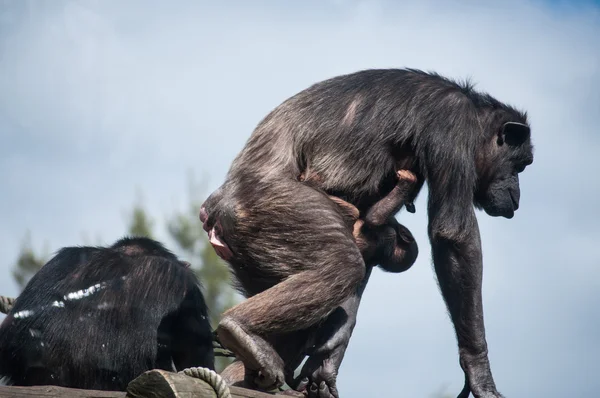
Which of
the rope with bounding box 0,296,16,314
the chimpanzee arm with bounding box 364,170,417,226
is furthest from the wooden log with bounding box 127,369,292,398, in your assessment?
the rope with bounding box 0,296,16,314

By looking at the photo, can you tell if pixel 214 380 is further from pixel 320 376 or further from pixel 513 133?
pixel 513 133

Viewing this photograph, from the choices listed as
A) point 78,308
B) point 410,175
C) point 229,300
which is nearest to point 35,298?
point 78,308

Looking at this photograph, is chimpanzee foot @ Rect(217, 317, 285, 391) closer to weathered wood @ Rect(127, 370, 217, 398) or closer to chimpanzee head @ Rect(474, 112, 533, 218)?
weathered wood @ Rect(127, 370, 217, 398)

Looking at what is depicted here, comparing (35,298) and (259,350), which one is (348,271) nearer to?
(259,350)

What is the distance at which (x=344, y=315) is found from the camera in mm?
4910

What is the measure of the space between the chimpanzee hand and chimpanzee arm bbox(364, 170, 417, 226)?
3.18 ft

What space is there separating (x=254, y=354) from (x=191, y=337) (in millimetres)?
1017

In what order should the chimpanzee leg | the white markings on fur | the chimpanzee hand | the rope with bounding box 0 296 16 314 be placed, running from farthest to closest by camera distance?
the rope with bounding box 0 296 16 314 < the chimpanzee hand < the white markings on fur < the chimpanzee leg

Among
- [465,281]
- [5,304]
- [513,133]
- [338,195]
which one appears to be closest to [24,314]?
[5,304]

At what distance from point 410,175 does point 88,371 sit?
7.09 ft

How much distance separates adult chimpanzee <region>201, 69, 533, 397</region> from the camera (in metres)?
4.35

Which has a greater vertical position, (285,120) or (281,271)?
(285,120)

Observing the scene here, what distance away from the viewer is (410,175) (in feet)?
16.2

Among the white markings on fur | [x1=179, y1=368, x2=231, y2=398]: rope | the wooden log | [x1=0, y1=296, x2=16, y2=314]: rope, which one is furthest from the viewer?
[x1=0, y1=296, x2=16, y2=314]: rope
